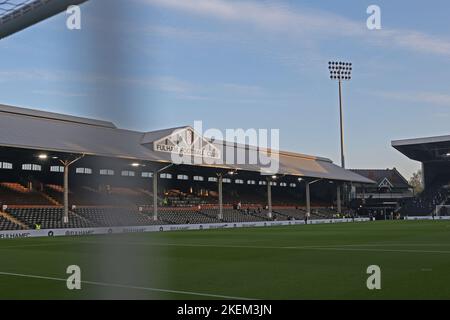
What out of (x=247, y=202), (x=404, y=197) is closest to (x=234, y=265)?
(x=247, y=202)

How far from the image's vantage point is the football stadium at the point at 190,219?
5207 millimetres

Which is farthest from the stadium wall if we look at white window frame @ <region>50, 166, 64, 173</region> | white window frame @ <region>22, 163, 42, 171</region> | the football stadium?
white window frame @ <region>22, 163, 42, 171</region>

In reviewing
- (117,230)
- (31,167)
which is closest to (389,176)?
(31,167)

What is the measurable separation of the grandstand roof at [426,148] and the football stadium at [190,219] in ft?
1.19

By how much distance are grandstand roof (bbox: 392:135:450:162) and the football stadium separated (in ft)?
1.19

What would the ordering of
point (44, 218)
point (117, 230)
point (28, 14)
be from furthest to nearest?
point (44, 218), point (28, 14), point (117, 230)

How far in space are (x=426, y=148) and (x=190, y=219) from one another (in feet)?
167

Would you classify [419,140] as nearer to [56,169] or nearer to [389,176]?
[389,176]

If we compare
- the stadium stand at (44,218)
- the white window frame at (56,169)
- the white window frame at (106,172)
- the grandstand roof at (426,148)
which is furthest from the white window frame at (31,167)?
the grandstand roof at (426,148)

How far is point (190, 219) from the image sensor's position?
64438mm
